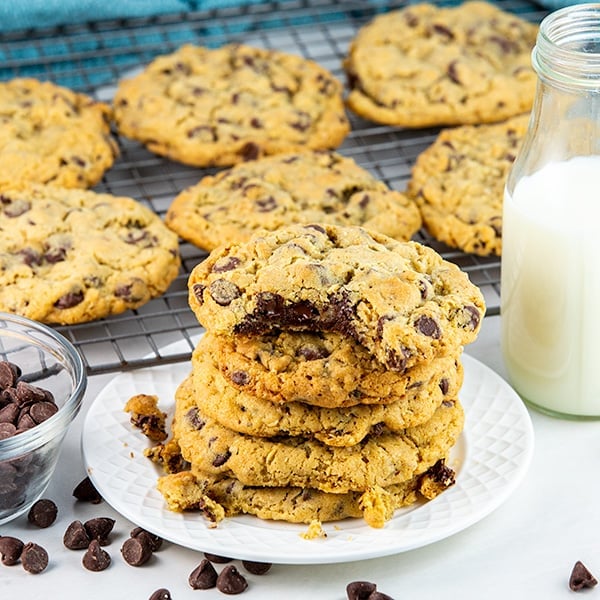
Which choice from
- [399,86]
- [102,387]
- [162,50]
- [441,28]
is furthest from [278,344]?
[162,50]

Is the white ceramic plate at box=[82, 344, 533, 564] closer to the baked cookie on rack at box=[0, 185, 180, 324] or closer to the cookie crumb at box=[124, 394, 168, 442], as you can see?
the cookie crumb at box=[124, 394, 168, 442]

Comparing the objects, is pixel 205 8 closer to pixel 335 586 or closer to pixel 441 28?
pixel 441 28

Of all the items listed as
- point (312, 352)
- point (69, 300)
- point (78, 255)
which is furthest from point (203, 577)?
point (78, 255)

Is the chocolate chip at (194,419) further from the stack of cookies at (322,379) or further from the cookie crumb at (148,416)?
the cookie crumb at (148,416)

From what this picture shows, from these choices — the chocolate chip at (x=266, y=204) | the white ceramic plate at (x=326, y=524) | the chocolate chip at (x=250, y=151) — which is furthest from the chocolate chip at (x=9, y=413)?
the chocolate chip at (x=250, y=151)

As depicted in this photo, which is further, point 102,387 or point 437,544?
point 102,387
